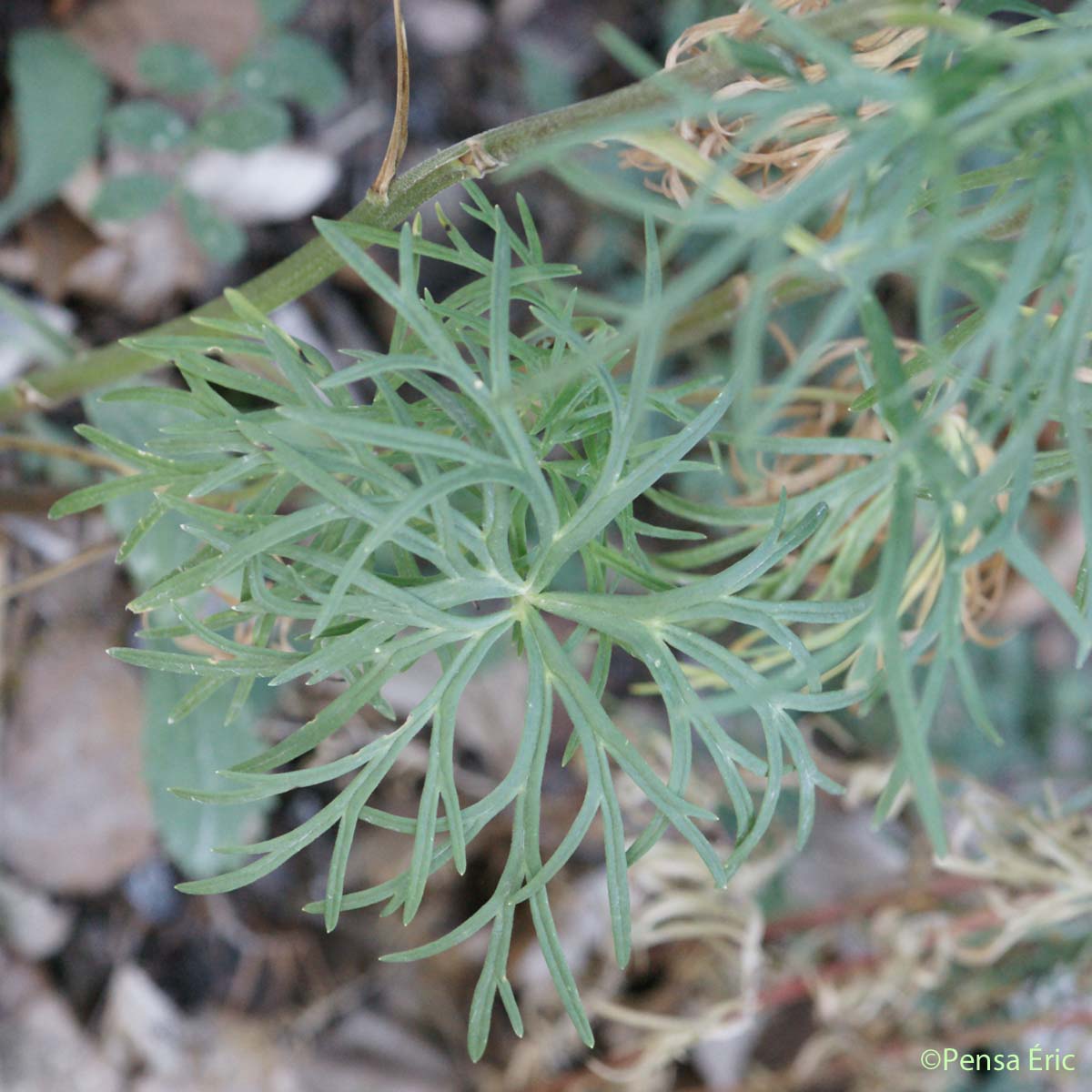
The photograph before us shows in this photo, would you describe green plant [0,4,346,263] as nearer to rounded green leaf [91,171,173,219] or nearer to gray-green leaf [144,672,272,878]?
rounded green leaf [91,171,173,219]

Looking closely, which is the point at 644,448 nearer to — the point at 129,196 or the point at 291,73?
the point at 129,196

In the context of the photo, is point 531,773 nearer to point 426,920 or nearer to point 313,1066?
point 426,920

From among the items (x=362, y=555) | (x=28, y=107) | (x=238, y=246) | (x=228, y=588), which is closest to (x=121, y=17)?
(x=28, y=107)

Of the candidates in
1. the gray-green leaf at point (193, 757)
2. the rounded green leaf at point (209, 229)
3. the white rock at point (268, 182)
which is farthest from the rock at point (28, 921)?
the white rock at point (268, 182)

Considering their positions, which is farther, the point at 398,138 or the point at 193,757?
the point at 193,757

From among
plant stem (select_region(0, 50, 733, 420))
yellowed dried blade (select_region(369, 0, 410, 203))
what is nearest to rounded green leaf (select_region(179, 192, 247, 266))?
plant stem (select_region(0, 50, 733, 420))

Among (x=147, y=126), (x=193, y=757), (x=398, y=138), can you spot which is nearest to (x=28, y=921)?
(x=193, y=757)
